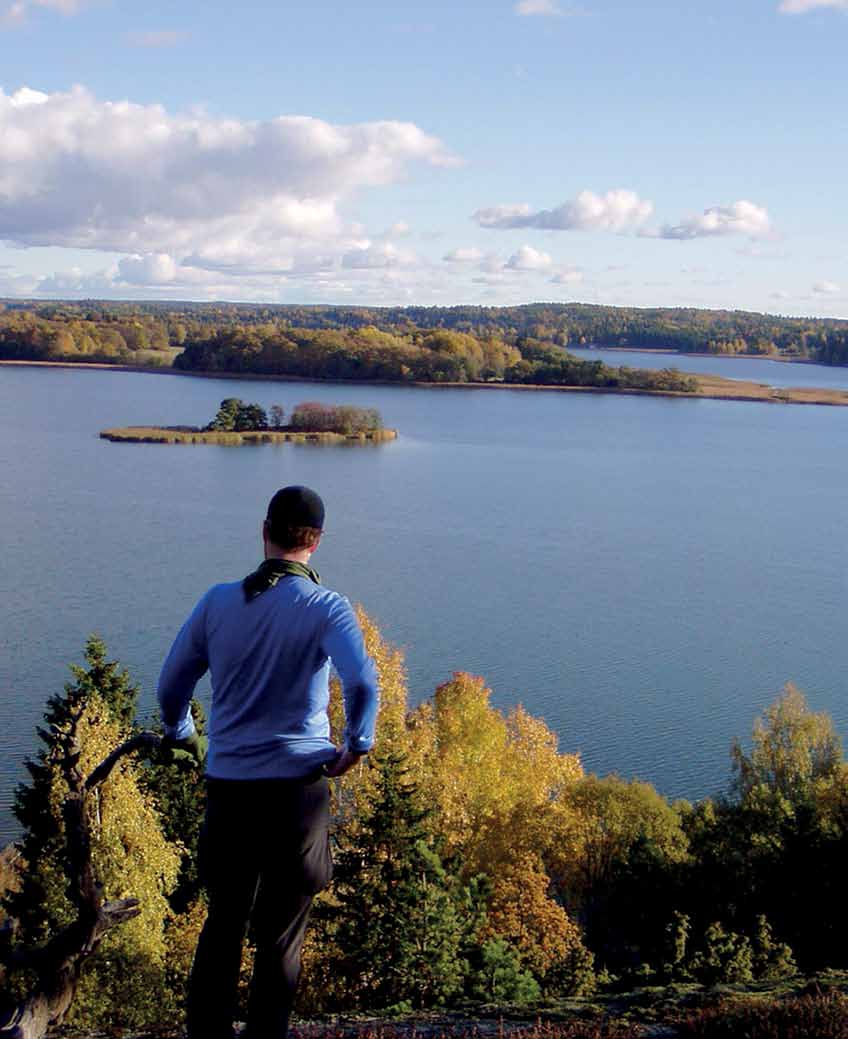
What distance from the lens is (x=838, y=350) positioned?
123938 millimetres

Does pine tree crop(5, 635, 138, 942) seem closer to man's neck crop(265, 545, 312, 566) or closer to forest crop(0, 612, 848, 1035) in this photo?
forest crop(0, 612, 848, 1035)

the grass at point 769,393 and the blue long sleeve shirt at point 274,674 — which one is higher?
the blue long sleeve shirt at point 274,674

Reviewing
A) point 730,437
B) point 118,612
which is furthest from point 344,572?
point 730,437

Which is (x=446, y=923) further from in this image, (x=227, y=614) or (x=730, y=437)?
(x=730, y=437)

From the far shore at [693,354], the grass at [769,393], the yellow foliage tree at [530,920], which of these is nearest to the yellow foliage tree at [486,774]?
the yellow foliage tree at [530,920]

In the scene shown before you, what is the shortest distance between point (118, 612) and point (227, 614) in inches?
765

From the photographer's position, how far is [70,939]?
2953mm

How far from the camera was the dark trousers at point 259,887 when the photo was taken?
8.11 feet

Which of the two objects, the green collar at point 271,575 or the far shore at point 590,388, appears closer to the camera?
the green collar at point 271,575

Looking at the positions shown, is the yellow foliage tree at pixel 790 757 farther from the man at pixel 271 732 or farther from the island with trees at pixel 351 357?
the island with trees at pixel 351 357

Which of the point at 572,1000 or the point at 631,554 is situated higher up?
the point at 572,1000

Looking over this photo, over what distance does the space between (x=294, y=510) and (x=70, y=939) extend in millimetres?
1311

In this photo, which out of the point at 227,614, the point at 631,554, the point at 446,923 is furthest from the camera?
the point at 631,554

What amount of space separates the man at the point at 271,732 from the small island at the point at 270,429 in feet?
156
